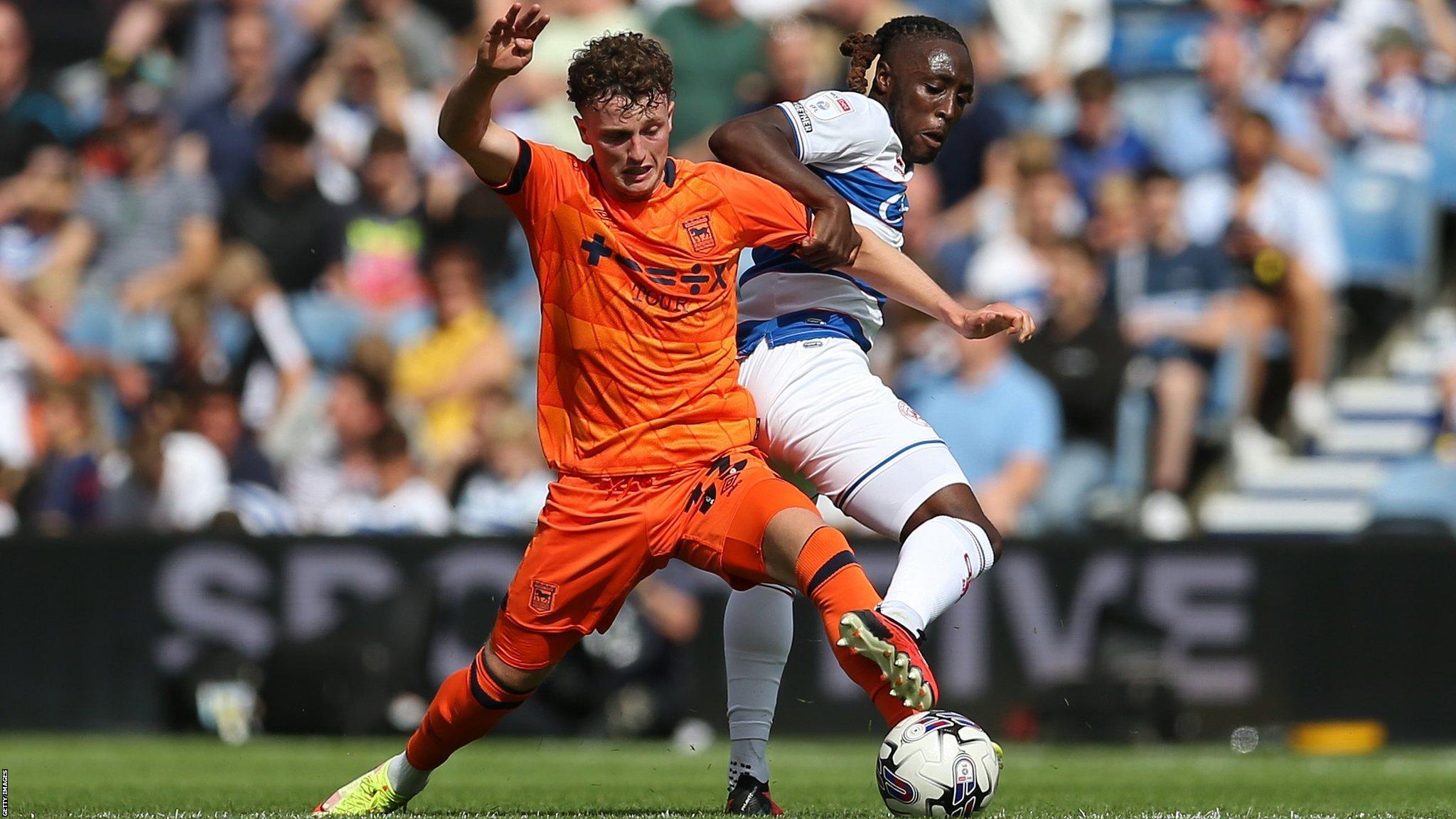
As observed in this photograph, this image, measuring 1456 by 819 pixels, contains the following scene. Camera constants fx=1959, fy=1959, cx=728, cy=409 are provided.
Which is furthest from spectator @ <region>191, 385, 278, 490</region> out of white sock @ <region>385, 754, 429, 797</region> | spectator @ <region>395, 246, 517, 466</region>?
white sock @ <region>385, 754, 429, 797</region>

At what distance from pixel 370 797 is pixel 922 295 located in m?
2.17

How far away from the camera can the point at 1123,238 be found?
1199 centimetres

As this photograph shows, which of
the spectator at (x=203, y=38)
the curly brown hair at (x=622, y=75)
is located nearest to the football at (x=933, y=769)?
the curly brown hair at (x=622, y=75)

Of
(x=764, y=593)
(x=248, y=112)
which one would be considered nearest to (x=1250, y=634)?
(x=764, y=593)

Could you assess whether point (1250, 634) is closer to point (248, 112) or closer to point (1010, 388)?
point (1010, 388)

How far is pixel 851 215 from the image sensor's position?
5742 mm

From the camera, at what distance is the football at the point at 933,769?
4.86 m

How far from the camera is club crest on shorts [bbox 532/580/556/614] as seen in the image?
5289 millimetres

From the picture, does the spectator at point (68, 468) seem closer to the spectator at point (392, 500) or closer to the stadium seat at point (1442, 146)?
the spectator at point (392, 500)

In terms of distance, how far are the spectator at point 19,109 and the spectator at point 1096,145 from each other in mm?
6900

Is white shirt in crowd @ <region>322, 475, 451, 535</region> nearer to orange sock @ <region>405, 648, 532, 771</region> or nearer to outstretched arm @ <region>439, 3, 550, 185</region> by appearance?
orange sock @ <region>405, 648, 532, 771</region>

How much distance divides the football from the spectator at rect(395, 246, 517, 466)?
680cm

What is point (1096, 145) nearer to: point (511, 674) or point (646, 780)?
point (646, 780)

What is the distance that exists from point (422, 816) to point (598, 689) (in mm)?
4443
